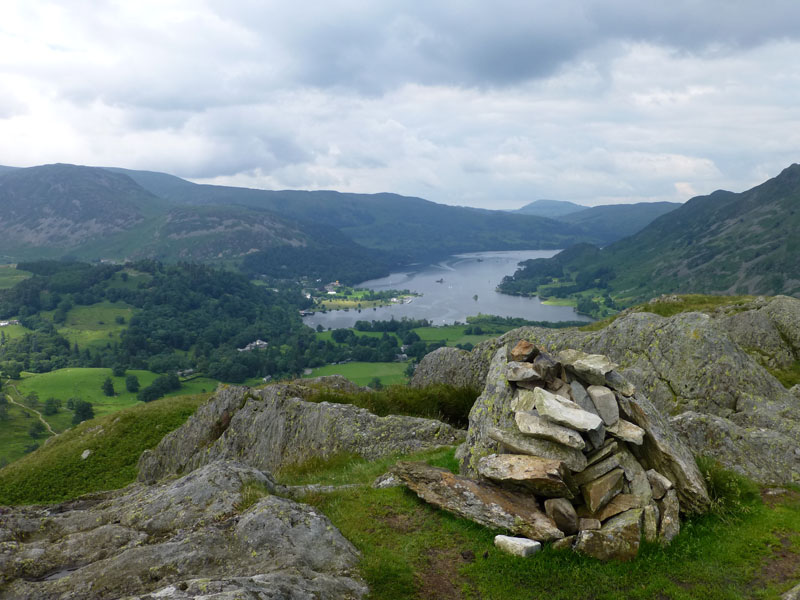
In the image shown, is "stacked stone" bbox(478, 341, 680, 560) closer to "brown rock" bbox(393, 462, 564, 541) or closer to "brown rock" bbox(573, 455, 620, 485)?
"brown rock" bbox(573, 455, 620, 485)

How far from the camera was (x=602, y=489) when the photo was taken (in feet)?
39.6

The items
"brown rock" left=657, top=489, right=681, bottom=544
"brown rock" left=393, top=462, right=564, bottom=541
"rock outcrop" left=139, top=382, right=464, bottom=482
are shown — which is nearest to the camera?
"brown rock" left=393, top=462, right=564, bottom=541

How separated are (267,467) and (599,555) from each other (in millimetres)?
17648

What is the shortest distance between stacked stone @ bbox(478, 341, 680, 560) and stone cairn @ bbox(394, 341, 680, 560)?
0.03 meters

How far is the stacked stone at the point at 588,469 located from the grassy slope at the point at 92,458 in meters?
32.8

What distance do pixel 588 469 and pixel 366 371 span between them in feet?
520

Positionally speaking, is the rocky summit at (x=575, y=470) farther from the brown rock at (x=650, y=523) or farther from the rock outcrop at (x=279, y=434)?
the rock outcrop at (x=279, y=434)

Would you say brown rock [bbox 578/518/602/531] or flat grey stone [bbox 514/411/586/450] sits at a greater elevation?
flat grey stone [bbox 514/411/586/450]

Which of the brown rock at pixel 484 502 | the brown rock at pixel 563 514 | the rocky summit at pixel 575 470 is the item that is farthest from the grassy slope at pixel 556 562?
the brown rock at pixel 563 514

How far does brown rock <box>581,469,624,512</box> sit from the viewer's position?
1197 cm

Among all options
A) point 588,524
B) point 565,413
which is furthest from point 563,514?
point 565,413

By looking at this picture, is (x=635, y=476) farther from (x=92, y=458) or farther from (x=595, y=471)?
(x=92, y=458)

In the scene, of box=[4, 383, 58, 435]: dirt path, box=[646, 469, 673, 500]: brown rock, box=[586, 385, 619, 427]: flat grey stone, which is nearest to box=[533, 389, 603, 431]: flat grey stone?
box=[586, 385, 619, 427]: flat grey stone

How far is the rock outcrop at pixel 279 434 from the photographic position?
2156 cm
